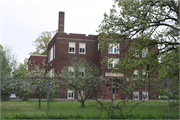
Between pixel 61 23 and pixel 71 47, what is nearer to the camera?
pixel 71 47

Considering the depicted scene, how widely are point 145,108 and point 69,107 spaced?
3.94m

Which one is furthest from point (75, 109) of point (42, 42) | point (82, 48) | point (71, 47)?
point (42, 42)

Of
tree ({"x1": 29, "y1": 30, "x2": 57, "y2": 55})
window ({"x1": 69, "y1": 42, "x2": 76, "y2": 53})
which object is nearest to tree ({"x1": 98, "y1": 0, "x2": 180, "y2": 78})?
window ({"x1": 69, "y1": 42, "x2": 76, "y2": 53})

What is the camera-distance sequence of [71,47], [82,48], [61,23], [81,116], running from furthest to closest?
[61,23], [82,48], [71,47], [81,116]

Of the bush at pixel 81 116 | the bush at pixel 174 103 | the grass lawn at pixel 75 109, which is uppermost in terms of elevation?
the bush at pixel 174 103

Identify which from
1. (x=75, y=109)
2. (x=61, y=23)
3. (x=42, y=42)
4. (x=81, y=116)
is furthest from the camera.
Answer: (x=42, y=42)

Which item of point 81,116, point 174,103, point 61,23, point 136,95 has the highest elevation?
point 61,23

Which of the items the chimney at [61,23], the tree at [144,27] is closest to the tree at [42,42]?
the chimney at [61,23]

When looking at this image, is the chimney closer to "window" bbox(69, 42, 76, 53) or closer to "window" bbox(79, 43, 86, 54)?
"window" bbox(69, 42, 76, 53)

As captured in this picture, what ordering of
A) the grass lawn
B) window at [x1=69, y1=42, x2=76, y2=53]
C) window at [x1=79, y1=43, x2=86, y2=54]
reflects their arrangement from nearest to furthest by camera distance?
the grass lawn, window at [x1=69, y1=42, x2=76, y2=53], window at [x1=79, y1=43, x2=86, y2=54]

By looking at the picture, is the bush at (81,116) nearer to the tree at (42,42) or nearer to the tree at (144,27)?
the tree at (144,27)

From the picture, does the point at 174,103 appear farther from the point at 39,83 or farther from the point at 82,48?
the point at 82,48

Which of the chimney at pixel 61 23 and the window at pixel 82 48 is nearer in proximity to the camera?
the window at pixel 82 48

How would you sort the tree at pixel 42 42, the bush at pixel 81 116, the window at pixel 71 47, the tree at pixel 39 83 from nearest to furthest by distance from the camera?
the bush at pixel 81 116, the tree at pixel 39 83, the window at pixel 71 47, the tree at pixel 42 42
